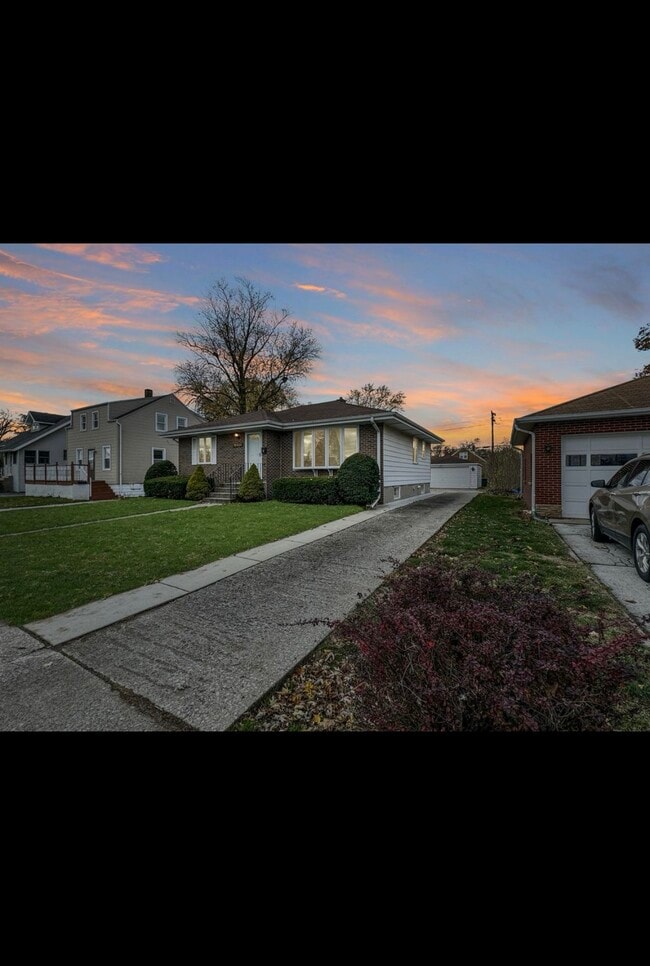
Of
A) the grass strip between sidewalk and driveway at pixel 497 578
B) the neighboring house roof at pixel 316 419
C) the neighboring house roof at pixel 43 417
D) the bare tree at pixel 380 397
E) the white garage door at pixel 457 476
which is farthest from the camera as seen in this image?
the white garage door at pixel 457 476

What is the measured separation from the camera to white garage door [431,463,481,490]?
3095 cm

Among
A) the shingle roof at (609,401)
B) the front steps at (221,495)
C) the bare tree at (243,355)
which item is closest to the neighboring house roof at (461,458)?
the bare tree at (243,355)

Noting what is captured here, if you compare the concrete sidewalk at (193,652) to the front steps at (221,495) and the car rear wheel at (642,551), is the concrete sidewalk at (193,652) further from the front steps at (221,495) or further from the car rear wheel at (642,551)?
the front steps at (221,495)

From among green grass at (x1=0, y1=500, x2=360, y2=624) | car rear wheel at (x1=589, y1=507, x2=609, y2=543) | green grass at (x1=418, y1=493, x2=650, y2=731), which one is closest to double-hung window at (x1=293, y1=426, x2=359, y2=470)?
green grass at (x1=0, y1=500, x2=360, y2=624)

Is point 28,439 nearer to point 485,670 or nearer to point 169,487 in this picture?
point 169,487

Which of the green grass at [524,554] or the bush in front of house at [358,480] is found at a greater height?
the bush in front of house at [358,480]

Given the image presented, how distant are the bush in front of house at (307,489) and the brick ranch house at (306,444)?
92cm

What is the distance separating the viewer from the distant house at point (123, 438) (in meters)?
20.6

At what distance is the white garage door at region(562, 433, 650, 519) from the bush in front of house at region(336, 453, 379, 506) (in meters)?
5.15

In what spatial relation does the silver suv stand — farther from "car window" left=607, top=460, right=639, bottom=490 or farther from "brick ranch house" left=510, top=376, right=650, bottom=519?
"brick ranch house" left=510, top=376, right=650, bottom=519
